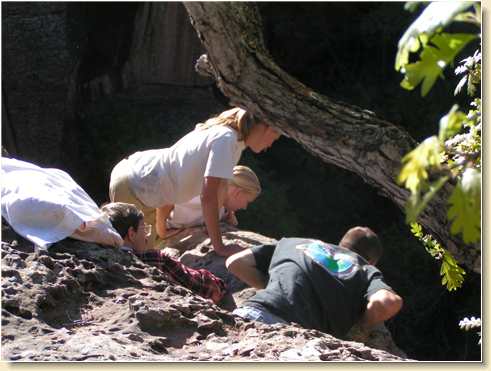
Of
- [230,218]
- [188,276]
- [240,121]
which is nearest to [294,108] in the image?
[188,276]

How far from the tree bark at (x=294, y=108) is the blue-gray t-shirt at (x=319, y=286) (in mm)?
799

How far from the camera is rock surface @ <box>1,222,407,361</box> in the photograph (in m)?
2.41

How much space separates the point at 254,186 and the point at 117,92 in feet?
9.71

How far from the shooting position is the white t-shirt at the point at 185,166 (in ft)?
12.5

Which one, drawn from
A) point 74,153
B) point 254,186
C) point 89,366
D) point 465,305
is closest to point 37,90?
point 74,153

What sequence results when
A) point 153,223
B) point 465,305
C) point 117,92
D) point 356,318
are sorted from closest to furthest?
point 356,318 < point 153,223 < point 465,305 < point 117,92

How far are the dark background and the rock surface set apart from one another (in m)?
3.55

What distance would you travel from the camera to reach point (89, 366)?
7.34 feet

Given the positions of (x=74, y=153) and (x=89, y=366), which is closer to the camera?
(x=89, y=366)

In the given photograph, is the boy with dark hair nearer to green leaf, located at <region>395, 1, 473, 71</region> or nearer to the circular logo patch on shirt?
the circular logo patch on shirt

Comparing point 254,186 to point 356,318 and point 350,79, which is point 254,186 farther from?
point 350,79

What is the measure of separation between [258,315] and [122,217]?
57 cm

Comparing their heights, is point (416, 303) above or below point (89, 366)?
below

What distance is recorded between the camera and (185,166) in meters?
3.97
